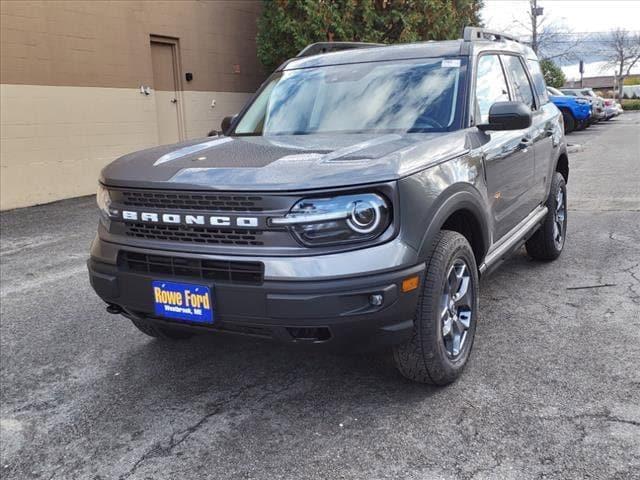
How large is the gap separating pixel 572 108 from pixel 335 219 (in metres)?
21.1

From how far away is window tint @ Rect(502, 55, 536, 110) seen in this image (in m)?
4.67

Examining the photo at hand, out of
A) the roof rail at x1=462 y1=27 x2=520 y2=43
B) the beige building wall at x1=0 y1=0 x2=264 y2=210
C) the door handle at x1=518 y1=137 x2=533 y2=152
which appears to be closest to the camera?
the roof rail at x1=462 y1=27 x2=520 y2=43

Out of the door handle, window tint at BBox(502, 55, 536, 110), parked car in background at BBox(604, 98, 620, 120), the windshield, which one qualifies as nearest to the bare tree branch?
parked car in background at BBox(604, 98, 620, 120)

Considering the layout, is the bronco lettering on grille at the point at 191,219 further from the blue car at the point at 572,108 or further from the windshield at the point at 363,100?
the blue car at the point at 572,108

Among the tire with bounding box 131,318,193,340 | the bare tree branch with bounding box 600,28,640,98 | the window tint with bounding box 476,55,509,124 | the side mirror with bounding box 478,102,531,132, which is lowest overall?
the tire with bounding box 131,318,193,340

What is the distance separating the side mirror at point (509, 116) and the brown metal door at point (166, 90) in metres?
9.45

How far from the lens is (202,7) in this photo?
1255cm

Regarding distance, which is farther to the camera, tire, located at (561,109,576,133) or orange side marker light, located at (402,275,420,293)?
tire, located at (561,109,576,133)

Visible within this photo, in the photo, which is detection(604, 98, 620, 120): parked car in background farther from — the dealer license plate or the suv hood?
the dealer license plate

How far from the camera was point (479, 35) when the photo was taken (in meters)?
4.32

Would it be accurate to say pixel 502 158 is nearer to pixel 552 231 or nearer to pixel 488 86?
pixel 488 86

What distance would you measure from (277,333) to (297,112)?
1.91m

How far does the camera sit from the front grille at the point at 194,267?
2721mm

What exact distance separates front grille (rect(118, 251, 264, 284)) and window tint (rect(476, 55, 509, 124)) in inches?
72.4
